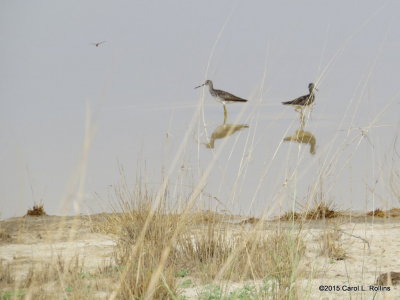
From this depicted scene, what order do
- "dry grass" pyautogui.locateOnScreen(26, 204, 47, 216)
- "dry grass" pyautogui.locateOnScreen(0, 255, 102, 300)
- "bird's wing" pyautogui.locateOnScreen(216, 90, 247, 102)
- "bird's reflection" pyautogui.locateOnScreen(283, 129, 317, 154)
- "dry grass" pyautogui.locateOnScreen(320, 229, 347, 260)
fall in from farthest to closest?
1. "bird's wing" pyautogui.locateOnScreen(216, 90, 247, 102)
2. "dry grass" pyautogui.locateOnScreen(26, 204, 47, 216)
3. "dry grass" pyautogui.locateOnScreen(320, 229, 347, 260)
4. "bird's reflection" pyautogui.locateOnScreen(283, 129, 317, 154)
5. "dry grass" pyautogui.locateOnScreen(0, 255, 102, 300)

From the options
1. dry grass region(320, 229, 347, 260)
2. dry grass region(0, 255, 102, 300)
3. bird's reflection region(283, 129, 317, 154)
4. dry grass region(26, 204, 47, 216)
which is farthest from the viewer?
dry grass region(26, 204, 47, 216)

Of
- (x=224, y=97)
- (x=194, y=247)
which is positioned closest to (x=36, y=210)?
(x=194, y=247)

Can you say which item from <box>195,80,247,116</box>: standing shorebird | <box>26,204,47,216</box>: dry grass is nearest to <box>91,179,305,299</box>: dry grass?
<box>26,204,47,216</box>: dry grass

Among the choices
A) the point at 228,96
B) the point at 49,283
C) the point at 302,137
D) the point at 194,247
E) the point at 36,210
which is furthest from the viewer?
the point at 228,96

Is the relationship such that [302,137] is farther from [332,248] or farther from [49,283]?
[49,283]

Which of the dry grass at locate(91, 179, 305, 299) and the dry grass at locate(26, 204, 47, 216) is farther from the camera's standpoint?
the dry grass at locate(26, 204, 47, 216)

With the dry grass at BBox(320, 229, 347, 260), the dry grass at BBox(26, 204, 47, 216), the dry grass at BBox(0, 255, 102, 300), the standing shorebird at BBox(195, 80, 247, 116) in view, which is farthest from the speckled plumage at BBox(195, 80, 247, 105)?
the dry grass at BBox(0, 255, 102, 300)

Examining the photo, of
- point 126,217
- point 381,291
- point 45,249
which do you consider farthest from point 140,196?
point 381,291

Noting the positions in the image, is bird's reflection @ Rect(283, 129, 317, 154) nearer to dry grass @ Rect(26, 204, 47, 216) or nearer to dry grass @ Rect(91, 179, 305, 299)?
dry grass @ Rect(91, 179, 305, 299)

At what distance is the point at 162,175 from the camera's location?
438 cm

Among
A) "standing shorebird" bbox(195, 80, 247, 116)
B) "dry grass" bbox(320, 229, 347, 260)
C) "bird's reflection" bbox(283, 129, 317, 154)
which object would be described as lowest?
"dry grass" bbox(320, 229, 347, 260)

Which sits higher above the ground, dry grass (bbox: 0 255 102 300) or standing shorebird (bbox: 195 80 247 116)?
standing shorebird (bbox: 195 80 247 116)

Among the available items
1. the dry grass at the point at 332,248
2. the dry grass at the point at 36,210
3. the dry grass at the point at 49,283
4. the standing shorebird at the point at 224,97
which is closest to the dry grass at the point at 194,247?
the dry grass at the point at 49,283

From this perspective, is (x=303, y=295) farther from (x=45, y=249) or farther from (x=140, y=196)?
(x=45, y=249)
